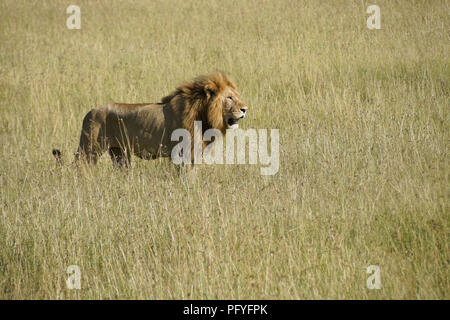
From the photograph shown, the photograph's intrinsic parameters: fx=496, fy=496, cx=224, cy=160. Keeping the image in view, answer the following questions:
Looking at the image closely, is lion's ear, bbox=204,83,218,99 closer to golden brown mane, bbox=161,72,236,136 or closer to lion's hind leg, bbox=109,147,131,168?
golden brown mane, bbox=161,72,236,136

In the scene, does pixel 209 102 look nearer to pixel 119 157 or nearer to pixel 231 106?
pixel 231 106

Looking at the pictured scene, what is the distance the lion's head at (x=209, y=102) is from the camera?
18.1ft

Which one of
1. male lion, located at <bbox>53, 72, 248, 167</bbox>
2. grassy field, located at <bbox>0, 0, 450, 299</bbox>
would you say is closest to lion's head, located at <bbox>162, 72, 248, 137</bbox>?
male lion, located at <bbox>53, 72, 248, 167</bbox>

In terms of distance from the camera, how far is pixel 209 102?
5547 mm

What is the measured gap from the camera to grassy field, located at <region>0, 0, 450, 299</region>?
3465 mm

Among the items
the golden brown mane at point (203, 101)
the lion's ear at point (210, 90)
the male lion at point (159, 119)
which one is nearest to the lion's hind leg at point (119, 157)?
the male lion at point (159, 119)

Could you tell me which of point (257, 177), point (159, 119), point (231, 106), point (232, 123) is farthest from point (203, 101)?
point (257, 177)

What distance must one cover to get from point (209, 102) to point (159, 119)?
1.94ft

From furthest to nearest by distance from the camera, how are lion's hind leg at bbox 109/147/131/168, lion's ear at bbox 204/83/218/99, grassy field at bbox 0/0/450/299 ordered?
lion's hind leg at bbox 109/147/131/168 < lion's ear at bbox 204/83/218/99 < grassy field at bbox 0/0/450/299

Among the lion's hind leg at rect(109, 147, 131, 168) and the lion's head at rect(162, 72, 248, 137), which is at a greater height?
the lion's head at rect(162, 72, 248, 137)

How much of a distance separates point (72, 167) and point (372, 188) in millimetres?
3268

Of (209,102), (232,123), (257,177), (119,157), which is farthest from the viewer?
(119,157)

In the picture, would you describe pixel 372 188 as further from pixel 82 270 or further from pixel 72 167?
pixel 72 167

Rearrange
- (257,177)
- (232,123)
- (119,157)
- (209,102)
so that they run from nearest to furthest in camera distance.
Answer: (257,177)
(209,102)
(232,123)
(119,157)
